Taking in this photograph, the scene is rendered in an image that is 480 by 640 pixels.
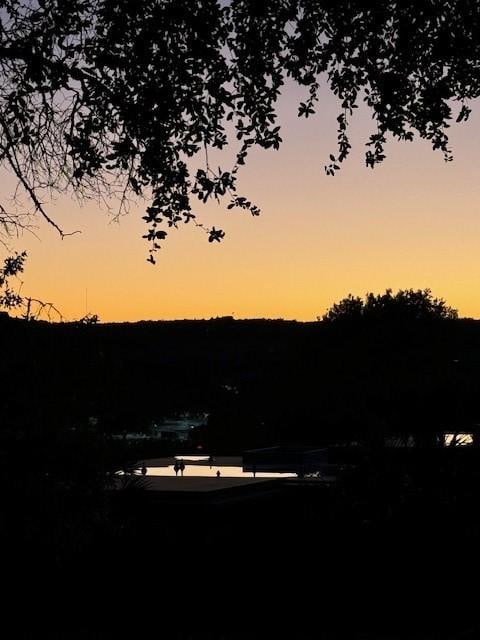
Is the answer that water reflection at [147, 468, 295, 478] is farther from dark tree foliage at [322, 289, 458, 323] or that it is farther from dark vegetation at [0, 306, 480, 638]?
dark tree foliage at [322, 289, 458, 323]

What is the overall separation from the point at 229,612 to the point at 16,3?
803 cm

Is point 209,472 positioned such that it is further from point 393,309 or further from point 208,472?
point 393,309

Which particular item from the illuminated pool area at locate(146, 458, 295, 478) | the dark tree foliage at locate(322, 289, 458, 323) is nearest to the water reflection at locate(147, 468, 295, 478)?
the illuminated pool area at locate(146, 458, 295, 478)

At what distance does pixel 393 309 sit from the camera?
97000 millimetres

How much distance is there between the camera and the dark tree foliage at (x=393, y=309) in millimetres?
96438

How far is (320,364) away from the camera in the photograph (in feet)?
318

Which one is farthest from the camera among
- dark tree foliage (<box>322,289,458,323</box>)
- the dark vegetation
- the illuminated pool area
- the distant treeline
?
dark tree foliage (<box>322,289,458,323</box>)

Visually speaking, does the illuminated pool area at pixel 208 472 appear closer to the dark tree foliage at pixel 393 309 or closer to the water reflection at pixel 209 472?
the water reflection at pixel 209 472

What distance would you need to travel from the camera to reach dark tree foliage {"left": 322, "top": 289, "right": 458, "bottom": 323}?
96.4 m

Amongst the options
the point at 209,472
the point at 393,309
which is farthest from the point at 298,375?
the point at 209,472

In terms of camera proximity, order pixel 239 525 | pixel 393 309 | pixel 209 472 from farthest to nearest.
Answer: pixel 393 309, pixel 209 472, pixel 239 525

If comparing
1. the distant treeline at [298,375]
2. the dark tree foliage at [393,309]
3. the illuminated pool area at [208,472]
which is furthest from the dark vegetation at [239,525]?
the dark tree foliage at [393,309]

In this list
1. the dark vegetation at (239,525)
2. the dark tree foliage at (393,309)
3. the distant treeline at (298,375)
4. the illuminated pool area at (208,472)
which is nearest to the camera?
the dark vegetation at (239,525)

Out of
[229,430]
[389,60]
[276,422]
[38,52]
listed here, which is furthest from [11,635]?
[229,430]
